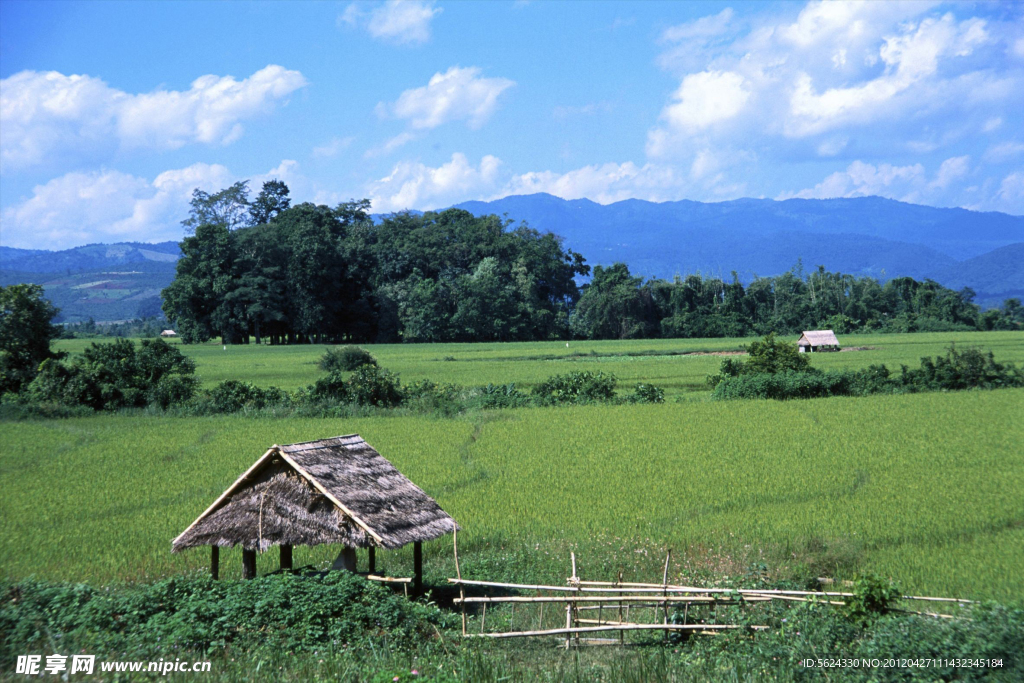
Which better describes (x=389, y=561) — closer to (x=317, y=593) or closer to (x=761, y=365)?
(x=317, y=593)

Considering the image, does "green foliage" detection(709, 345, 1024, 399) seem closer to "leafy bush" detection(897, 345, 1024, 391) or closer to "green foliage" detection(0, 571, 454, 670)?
"leafy bush" detection(897, 345, 1024, 391)

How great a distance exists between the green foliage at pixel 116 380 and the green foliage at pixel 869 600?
22.9 meters

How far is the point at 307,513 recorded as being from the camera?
749 centimetres

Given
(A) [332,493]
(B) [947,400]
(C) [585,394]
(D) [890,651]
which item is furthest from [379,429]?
(B) [947,400]

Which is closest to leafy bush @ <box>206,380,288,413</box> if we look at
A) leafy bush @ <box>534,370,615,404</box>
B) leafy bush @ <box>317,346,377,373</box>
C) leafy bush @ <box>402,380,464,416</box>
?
leafy bush @ <box>402,380,464,416</box>

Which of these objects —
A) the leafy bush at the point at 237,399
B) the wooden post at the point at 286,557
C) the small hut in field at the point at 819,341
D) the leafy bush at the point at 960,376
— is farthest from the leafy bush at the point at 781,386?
the small hut in field at the point at 819,341

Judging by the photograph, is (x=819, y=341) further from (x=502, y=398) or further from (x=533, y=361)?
(x=502, y=398)

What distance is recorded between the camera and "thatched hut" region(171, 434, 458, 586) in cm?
738

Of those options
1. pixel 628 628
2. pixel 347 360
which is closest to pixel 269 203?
pixel 347 360

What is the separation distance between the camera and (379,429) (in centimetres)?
2066

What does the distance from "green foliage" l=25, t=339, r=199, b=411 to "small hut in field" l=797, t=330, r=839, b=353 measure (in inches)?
1448

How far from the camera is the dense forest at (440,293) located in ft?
193

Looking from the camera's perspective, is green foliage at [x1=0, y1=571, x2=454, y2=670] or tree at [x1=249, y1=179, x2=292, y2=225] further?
tree at [x1=249, y1=179, x2=292, y2=225]

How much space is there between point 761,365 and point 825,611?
77.0ft
